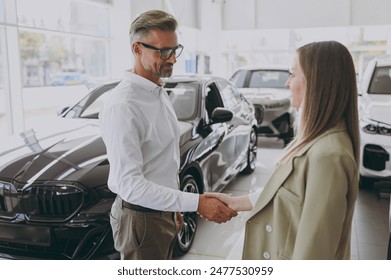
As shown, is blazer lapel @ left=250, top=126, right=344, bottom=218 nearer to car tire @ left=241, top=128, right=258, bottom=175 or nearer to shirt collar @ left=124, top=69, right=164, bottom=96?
shirt collar @ left=124, top=69, right=164, bottom=96

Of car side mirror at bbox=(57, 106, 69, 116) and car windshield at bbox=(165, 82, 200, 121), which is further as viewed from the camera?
car side mirror at bbox=(57, 106, 69, 116)

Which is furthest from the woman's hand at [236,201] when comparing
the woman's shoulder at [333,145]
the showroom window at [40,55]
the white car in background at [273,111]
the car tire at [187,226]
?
the white car in background at [273,111]

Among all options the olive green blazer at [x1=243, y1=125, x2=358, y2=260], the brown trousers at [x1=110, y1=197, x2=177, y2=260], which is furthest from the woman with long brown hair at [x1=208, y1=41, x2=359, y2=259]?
the brown trousers at [x1=110, y1=197, x2=177, y2=260]

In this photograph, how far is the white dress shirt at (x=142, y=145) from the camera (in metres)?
1.28

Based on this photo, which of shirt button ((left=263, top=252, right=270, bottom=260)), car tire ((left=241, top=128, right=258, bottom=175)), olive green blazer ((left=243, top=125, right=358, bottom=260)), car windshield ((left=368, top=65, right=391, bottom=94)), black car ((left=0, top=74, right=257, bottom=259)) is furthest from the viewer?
car tire ((left=241, top=128, right=258, bottom=175))

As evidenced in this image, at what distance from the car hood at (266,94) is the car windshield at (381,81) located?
5.03 feet

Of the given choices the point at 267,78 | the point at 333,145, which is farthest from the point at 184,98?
the point at 267,78

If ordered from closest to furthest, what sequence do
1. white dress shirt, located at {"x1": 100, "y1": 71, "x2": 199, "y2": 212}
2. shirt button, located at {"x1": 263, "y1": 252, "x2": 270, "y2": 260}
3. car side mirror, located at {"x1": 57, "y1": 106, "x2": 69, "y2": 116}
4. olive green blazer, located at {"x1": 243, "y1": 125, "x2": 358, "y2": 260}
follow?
olive green blazer, located at {"x1": 243, "y1": 125, "x2": 358, "y2": 260}, shirt button, located at {"x1": 263, "y1": 252, "x2": 270, "y2": 260}, white dress shirt, located at {"x1": 100, "y1": 71, "x2": 199, "y2": 212}, car side mirror, located at {"x1": 57, "y1": 106, "x2": 69, "y2": 116}

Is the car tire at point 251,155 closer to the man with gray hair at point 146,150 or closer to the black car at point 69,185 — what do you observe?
the black car at point 69,185

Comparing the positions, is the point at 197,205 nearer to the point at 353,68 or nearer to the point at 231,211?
the point at 231,211

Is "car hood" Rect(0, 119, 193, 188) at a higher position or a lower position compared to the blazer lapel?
lower

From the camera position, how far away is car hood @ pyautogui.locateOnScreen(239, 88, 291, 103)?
5.76m

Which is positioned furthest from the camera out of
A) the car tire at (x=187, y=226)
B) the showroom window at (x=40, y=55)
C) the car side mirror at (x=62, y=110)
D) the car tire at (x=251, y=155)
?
the showroom window at (x=40, y=55)
